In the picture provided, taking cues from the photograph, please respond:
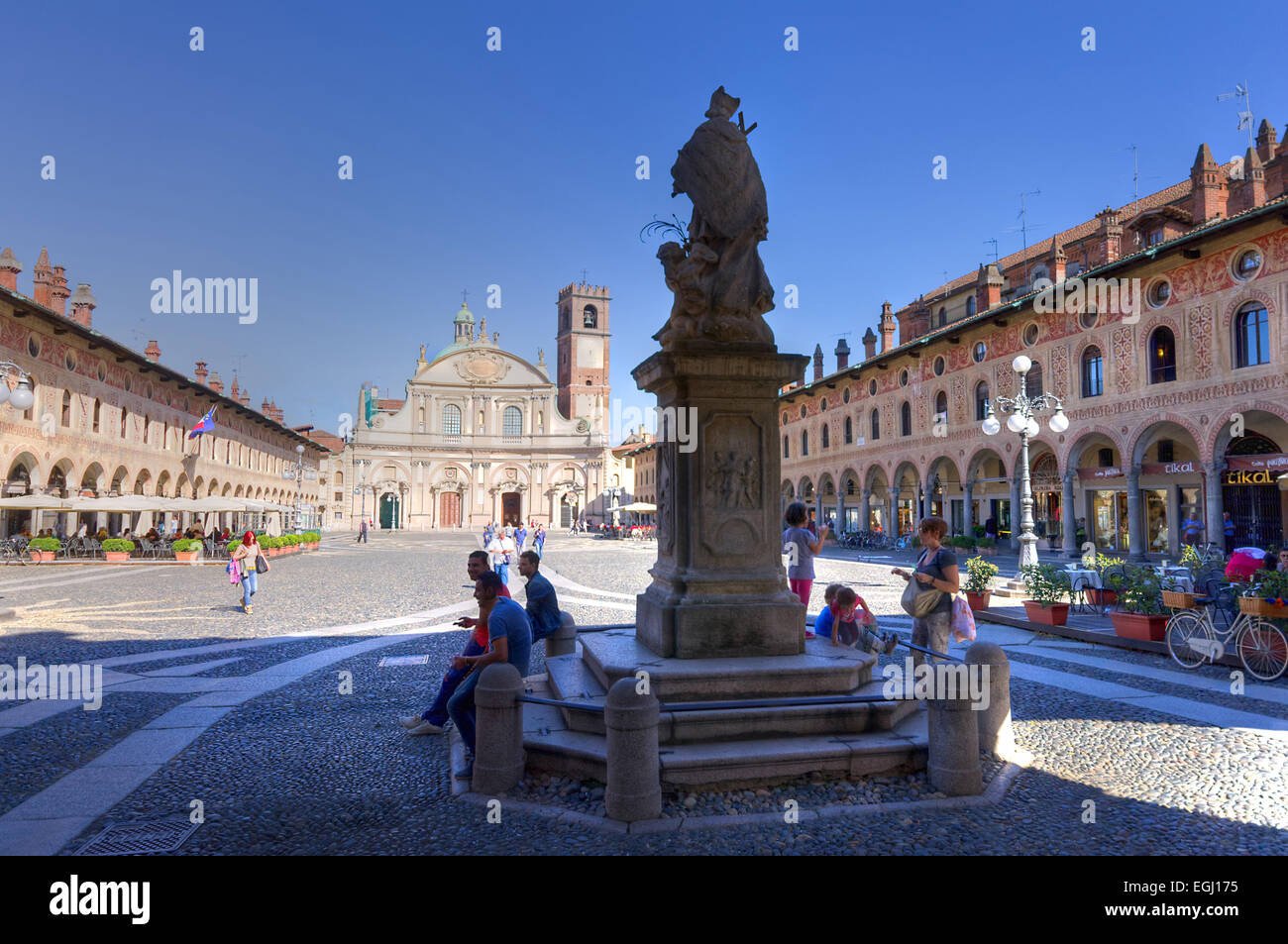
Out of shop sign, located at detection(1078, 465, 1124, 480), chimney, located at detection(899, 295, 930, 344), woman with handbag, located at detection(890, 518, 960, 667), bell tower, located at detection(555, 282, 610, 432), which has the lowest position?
woman with handbag, located at detection(890, 518, 960, 667)

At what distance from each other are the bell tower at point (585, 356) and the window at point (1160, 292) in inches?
2342

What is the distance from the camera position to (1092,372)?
947 inches

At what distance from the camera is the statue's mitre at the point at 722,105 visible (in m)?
6.09

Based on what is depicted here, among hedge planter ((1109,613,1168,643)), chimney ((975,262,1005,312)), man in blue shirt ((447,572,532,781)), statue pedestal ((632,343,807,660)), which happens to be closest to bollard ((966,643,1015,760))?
statue pedestal ((632,343,807,660))

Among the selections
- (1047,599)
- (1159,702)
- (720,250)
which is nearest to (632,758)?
(720,250)

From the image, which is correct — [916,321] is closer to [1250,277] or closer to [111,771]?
[1250,277]

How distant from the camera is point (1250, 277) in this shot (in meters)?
18.7

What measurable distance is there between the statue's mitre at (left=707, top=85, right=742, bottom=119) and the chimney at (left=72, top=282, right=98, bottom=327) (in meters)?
35.6

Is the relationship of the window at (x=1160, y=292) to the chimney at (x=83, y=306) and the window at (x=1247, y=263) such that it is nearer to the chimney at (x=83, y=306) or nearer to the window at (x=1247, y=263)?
the window at (x=1247, y=263)

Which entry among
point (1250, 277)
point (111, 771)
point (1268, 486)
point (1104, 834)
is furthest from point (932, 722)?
point (1268, 486)

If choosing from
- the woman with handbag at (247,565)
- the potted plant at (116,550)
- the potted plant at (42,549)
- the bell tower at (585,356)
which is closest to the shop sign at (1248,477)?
the woman with handbag at (247,565)

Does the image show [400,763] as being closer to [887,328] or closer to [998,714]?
[998,714]

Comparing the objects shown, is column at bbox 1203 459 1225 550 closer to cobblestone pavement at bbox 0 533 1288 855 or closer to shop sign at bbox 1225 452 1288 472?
shop sign at bbox 1225 452 1288 472

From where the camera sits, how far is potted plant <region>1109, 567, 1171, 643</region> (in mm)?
8703
